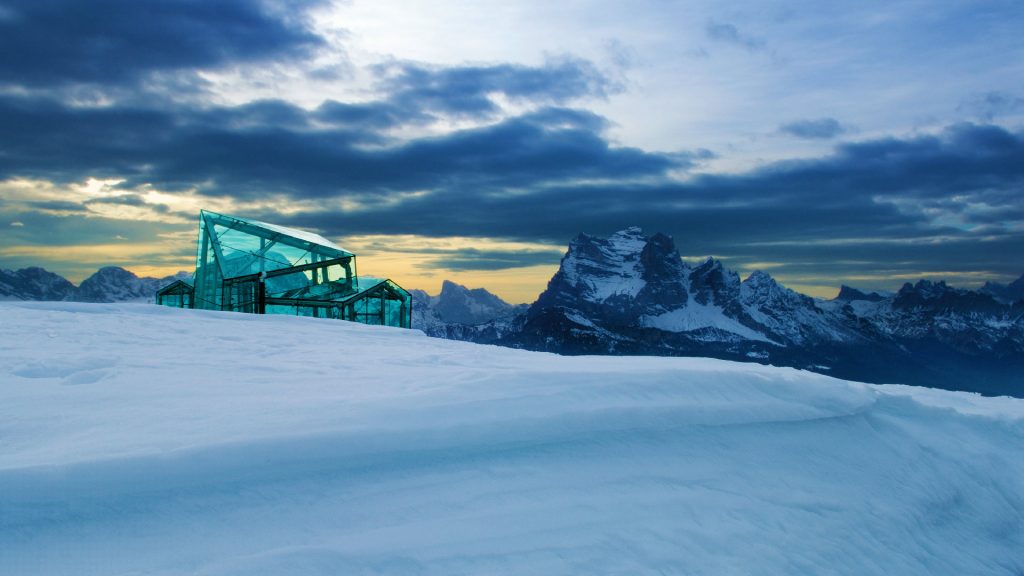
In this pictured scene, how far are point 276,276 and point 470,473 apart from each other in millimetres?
30199

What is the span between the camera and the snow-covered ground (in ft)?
15.3

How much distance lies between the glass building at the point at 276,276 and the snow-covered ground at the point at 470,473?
2376cm

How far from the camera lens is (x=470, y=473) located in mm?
5703

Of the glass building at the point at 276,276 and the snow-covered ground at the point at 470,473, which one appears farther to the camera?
the glass building at the point at 276,276

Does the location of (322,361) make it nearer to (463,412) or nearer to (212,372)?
(212,372)

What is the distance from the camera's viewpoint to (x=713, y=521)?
556 centimetres

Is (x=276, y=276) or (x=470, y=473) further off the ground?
(x=276, y=276)

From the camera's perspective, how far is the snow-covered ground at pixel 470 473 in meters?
4.66

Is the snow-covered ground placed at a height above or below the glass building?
below

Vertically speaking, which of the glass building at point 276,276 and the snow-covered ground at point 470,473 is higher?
the glass building at point 276,276

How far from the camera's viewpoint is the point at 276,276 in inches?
1323

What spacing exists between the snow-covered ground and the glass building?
23758 millimetres

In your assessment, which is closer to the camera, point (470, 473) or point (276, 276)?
point (470, 473)

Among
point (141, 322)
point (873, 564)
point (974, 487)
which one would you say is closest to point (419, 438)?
point (873, 564)
